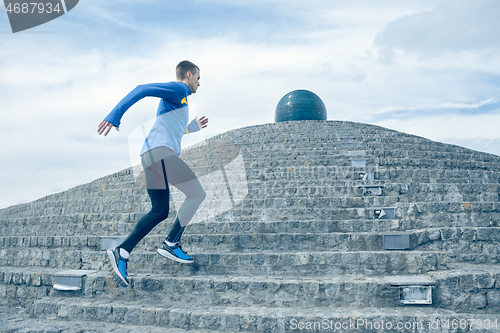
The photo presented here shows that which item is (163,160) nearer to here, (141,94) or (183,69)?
(141,94)

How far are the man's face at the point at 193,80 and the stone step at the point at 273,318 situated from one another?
1945 millimetres

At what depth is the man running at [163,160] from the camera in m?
2.66

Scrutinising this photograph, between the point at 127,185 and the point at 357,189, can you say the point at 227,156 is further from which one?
the point at 357,189

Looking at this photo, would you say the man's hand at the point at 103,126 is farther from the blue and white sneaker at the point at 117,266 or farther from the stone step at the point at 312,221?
the stone step at the point at 312,221

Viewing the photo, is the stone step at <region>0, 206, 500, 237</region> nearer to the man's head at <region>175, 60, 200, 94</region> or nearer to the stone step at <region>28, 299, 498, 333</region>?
the stone step at <region>28, 299, 498, 333</region>

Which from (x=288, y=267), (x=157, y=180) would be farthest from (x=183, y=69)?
(x=288, y=267)

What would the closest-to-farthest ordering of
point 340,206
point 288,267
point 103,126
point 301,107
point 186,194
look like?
point 103,126
point 186,194
point 288,267
point 340,206
point 301,107

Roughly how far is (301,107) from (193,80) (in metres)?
16.2

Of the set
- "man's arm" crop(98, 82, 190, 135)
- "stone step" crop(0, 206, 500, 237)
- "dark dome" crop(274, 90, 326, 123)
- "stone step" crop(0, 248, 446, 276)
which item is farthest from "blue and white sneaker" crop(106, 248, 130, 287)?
"dark dome" crop(274, 90, 326, 123)

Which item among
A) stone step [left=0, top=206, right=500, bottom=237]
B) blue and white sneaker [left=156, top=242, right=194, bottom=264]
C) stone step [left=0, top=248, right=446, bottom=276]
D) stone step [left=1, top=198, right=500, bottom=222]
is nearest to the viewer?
blue and white sneaker [left=156, top=242, right=194, bottom=264]

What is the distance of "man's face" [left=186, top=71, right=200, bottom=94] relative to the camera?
9.48 feet

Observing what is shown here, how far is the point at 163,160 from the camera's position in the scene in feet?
8.82

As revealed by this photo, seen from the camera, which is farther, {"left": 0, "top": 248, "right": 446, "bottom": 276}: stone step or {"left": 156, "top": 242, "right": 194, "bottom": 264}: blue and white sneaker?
{"left": 0, "top": 248, "right": 446, "bottom": 276}: stone step

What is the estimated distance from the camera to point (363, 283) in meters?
2.77
